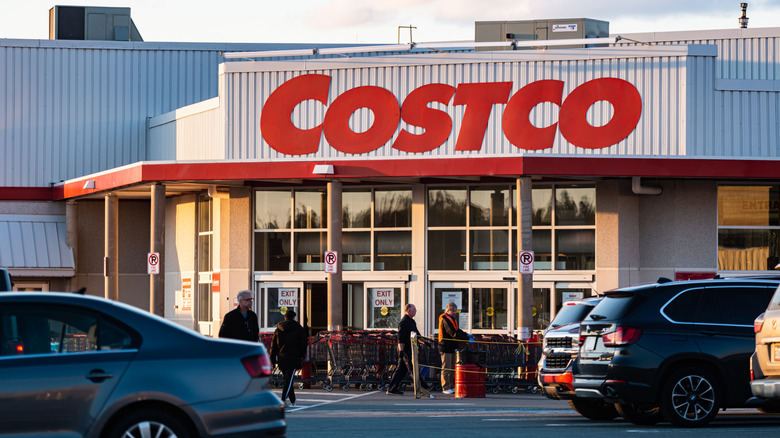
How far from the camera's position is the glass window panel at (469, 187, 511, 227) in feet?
97.0

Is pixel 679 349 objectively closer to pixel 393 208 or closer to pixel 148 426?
pixel 148 426

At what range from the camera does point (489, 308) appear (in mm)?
29562

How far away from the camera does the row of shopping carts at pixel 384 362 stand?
22.9m

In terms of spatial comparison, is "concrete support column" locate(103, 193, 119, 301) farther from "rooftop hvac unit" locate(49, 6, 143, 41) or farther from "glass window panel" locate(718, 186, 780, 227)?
"glass window panel" locate(718, 186, 780, 227)

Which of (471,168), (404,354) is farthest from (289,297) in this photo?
(404,354)

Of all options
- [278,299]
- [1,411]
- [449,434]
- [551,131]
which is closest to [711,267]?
[551,131]

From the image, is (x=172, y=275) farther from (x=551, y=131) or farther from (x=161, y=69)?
(x=551, y=131)

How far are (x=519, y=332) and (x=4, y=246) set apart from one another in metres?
17.1

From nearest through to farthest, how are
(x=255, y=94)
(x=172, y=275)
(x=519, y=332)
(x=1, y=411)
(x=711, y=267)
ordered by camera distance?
(x=1, y=411), (x=519, y=332), (x=711, y=267), (x=255, y=94), (x=172, y=275)

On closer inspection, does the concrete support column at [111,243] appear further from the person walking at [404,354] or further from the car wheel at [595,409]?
the car wheel at [595,409]

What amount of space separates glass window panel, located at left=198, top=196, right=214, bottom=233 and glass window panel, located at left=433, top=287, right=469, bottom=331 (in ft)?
22.3

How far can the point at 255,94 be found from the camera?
100ft

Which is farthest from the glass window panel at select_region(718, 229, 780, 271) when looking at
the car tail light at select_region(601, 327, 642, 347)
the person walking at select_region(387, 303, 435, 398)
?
the car tail light at select_region(601, 327, 642, 347)

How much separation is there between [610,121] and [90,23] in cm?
2089
